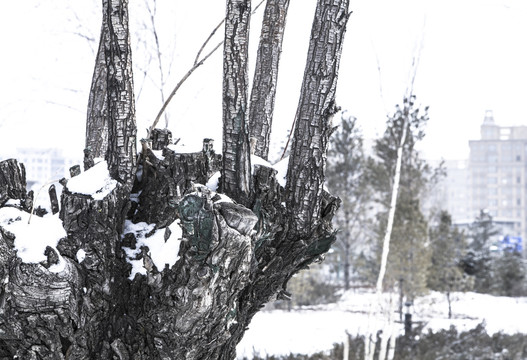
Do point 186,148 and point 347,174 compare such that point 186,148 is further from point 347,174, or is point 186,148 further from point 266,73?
point 347,174

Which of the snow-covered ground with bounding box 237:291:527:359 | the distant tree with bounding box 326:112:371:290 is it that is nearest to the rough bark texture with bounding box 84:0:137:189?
the snow-covered ground with bounding box 237:291:527:359

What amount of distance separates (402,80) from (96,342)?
20.5ft

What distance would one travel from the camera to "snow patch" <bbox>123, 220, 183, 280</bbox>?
1.80m

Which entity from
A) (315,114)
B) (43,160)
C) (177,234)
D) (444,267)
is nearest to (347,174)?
(444,267)

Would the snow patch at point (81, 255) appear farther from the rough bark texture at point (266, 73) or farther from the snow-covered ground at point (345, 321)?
the snow-covered ground at point (345, 321)

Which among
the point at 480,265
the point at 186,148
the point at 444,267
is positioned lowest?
the point at 480,265

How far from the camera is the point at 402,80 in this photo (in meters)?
7.26

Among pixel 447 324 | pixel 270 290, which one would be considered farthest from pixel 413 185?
pixel 270 290

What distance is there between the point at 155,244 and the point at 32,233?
16.7 inches

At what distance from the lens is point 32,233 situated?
173cm

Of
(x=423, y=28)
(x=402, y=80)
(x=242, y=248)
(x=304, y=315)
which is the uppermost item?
(x=423, y=28)

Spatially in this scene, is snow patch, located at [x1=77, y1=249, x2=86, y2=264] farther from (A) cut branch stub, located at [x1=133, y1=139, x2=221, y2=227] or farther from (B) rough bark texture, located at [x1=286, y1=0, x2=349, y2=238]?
(B) rough bark texture, located at [x1=286, y1=0, x2=349, y2=238]

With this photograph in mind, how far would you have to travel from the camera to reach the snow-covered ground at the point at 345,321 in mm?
9336

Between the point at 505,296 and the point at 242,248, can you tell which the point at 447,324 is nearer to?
the point at 505,296
